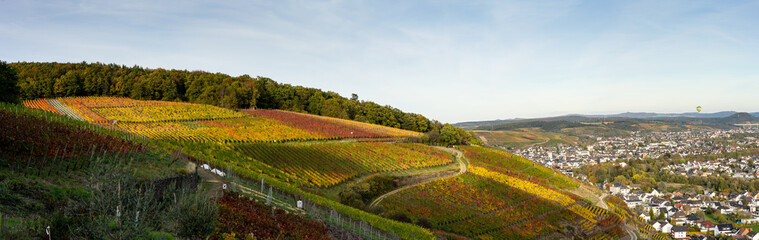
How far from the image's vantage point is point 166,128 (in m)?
46.1

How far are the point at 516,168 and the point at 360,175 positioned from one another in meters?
28.3

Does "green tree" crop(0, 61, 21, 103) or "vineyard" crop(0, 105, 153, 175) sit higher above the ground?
"green tree" crop(0, 61, 21, 103)

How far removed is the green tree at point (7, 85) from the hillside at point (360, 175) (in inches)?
278

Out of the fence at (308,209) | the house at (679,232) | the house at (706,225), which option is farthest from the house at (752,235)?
the fence at (308,209)

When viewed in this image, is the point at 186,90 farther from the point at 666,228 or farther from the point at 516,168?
the point at 666,228

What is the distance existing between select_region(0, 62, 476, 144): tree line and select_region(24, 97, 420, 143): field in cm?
401

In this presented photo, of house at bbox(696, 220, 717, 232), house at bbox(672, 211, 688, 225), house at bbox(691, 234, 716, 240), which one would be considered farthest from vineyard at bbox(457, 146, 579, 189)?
house at bbox(696, 220, 717, 232)

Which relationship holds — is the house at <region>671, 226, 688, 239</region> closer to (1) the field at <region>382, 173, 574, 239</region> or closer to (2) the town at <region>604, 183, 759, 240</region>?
(2) the town at <region>604, 183, 759, 240</region>

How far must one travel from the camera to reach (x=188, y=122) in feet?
176

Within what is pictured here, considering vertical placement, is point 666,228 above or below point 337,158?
below

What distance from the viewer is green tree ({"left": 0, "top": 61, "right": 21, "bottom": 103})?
4103cm

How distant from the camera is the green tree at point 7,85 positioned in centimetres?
4103

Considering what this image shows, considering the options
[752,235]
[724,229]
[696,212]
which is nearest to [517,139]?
[696,212]

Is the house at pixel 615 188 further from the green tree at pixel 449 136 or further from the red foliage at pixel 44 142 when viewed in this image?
the red foliage at pixel 44 142
